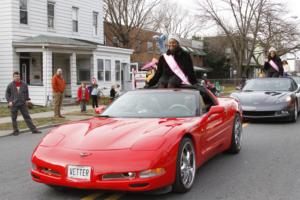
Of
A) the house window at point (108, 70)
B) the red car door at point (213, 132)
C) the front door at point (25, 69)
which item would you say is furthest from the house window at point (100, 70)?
the red car door at point (213, 132)

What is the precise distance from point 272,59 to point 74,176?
1293 cm

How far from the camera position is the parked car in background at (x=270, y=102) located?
1245 centimetres

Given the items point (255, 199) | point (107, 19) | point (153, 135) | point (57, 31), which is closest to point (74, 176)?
point (153, 135)

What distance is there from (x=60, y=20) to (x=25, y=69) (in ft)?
12.8

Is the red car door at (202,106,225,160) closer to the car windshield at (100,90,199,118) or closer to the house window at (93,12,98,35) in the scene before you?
the car windshield at (100,90,199,118)

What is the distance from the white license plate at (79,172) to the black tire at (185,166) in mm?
1040

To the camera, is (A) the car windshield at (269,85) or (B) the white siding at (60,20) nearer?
(A) the car windshield at (269,85)

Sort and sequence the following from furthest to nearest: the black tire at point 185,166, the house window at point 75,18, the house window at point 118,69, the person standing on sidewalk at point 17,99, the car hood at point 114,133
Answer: the house window at point 118,69
the house window at point 75,18
the person standing on sidewalk at point 17,99
the black tire at point 185,166
the car hood at point 114,133

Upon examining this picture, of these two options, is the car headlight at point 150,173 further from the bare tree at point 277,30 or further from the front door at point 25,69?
the bare tree at point 277,30

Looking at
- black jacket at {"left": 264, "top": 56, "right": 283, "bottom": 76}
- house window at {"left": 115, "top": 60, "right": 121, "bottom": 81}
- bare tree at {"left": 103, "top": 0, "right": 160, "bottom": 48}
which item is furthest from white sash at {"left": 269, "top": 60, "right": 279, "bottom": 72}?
bare tree at {"left": 103, "top": 0, "right": 160, "bottom": 48}

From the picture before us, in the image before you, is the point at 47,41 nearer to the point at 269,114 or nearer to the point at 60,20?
the point at 60,20

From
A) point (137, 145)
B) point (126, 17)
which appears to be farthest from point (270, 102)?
point (126, 17)

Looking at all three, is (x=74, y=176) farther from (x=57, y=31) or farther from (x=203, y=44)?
(x=203, y=44)

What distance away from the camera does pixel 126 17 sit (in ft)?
153
